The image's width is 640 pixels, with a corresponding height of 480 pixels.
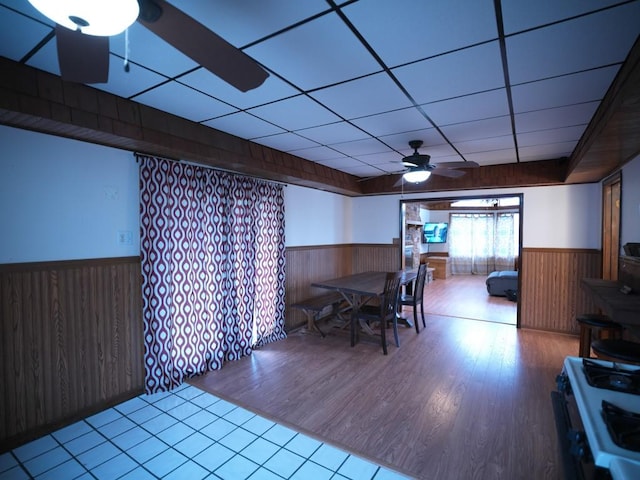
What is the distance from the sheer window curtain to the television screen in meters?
0.33

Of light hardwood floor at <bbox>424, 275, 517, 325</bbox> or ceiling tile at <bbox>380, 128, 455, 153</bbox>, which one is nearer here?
ceiling tile at <bbox>380, 128, 455, 153</bbox>

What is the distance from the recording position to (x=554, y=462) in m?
1.90

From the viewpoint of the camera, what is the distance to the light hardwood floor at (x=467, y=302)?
5.23 m

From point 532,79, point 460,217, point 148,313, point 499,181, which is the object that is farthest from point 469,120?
point 460,217

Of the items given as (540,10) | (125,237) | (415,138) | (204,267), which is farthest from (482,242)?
(125,237)

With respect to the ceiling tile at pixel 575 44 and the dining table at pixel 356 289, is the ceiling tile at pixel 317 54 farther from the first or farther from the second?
the dining table at pixel 356 289

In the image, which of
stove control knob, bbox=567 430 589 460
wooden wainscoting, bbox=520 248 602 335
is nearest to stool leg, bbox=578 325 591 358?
wooden wainscoting, bbox=520 248 602 335

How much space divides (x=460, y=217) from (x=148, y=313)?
9.32 metres

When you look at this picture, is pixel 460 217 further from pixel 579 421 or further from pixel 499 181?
pixel 579 421

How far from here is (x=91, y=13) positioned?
37.3 inches

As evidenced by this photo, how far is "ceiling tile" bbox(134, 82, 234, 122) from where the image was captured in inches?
83.9

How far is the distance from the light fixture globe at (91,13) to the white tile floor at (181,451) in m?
2.26

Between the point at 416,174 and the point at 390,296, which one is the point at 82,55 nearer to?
the point at 416,174

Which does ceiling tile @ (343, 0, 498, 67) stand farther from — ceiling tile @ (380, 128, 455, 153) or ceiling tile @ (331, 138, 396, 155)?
ceiling tile @ (331, 138, 396, 155)
